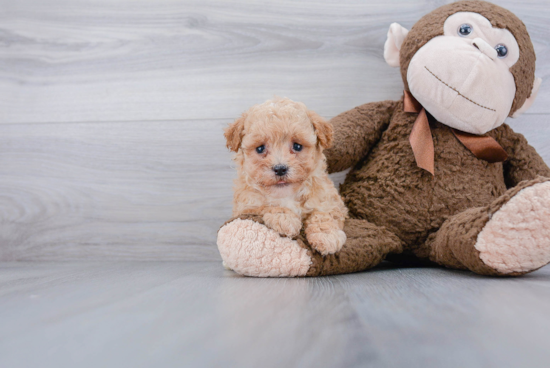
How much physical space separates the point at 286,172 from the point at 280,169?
1 cm

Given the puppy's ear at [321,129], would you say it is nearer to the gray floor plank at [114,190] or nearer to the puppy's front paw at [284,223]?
the puppy's front paw at [284,223]

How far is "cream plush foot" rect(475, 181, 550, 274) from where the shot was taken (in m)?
0.71

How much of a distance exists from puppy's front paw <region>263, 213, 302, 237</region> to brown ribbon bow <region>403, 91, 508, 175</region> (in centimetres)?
37

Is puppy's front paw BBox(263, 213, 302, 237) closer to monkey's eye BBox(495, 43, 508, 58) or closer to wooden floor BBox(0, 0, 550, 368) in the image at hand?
→ wooden floor BBox(0, 0, 550, 368)

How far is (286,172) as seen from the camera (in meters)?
0.84

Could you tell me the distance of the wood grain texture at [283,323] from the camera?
1.42 feet

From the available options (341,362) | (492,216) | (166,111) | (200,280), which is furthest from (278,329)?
(166,111)

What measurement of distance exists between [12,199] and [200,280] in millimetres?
896

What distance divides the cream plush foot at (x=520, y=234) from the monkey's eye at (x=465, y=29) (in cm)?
45

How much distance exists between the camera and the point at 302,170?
2.82ft

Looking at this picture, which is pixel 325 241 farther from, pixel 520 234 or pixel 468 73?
pixel 468 73

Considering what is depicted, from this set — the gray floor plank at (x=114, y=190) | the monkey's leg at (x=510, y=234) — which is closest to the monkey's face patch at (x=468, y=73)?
the monkey's leg at (x=510, y=234)

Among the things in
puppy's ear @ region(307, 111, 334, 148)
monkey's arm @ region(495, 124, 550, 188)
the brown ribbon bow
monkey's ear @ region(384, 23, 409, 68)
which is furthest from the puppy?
monkey's arm @ region(495, 124, 550, 188)

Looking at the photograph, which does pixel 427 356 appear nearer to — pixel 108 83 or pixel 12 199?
pixel 108 83
